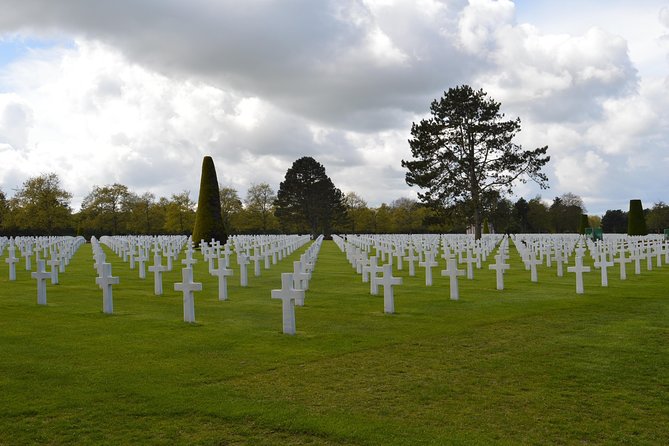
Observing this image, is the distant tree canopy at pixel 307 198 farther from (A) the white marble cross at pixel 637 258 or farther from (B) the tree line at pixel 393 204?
(A) the white marble cross at pixel 637 258

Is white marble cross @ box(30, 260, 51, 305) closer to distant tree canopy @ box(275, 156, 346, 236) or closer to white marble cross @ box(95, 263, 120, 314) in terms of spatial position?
white marble cross @ box(95, 263, 120, 314)

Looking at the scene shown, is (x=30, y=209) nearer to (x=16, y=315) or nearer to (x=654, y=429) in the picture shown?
(x=16, y=315)

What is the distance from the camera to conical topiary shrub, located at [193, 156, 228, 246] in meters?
34.6

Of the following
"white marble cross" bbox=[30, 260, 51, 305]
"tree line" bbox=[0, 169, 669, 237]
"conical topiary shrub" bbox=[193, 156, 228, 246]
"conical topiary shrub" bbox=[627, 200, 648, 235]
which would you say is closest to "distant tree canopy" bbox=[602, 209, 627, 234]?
"tree line" bbox=[0, 169, 669, 237]

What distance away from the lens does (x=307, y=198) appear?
7838 cm

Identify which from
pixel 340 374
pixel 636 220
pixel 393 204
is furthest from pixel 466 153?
pixel 393 204

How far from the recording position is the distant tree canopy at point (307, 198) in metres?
78.2

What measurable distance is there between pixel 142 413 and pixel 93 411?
0.41 meters

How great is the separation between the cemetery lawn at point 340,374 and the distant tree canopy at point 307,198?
67.2m

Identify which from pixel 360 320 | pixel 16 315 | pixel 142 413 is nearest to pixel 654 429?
pixel 142 413

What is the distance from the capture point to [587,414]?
470cm

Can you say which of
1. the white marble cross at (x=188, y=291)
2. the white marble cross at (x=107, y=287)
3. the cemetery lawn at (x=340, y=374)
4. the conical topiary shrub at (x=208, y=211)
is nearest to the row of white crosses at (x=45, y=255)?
the white marble cross at (x=107, y=287)

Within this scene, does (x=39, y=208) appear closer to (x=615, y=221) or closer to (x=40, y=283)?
(x=40, y=283)

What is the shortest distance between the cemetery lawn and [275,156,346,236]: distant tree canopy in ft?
221
